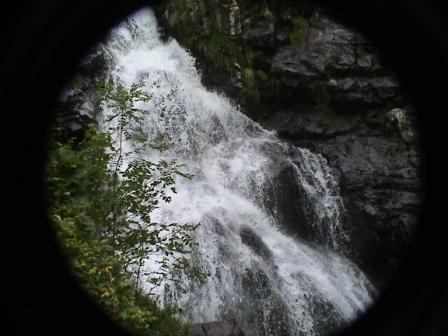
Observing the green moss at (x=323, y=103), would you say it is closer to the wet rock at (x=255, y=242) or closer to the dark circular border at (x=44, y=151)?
the wet rock at (x=255, y=242)

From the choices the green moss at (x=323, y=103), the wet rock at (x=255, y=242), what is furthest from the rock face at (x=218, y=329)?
the green moss at (x=323, y=103)

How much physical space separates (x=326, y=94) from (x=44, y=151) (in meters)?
14.0

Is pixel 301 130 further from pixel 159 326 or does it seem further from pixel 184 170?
pixel 159 326

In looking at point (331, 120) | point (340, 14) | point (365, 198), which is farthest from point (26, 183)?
point (331, 120)

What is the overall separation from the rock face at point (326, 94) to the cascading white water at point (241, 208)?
57 cm

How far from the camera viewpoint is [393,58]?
1798 millimetres

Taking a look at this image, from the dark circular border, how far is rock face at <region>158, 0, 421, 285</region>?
12.1 metres

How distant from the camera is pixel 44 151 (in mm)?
1808

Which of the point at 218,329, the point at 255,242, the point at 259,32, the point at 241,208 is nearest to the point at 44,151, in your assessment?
the point at 218,329

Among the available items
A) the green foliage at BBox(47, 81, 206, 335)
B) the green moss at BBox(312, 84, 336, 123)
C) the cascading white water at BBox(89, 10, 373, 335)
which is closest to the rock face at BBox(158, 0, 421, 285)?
the green moss at BBox(312, 84, 336, 123)

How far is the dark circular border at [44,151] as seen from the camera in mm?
1631

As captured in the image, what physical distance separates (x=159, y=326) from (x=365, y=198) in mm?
9587

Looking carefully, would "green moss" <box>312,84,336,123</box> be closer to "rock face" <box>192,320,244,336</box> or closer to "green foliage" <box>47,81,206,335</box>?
"rock face" <box>192,320,244,336</box>

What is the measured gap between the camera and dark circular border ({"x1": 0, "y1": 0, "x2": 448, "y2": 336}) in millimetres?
1631
